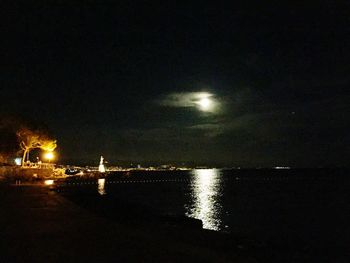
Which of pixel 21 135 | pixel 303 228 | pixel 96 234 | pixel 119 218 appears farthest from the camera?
pixel 21 135

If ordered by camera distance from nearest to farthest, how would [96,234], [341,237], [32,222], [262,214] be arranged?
[96,234] < [32,222] < [341,237] < [262,214]

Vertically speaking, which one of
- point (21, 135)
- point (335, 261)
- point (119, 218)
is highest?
point (21, 135)

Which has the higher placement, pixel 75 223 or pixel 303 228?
pixel 75 223

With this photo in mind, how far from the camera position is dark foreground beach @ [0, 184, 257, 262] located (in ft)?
39.0

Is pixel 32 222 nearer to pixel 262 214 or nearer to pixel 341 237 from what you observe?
pixel 341 237

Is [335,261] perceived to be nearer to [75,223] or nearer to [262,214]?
[75,223]

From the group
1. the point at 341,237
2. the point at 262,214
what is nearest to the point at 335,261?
the point at 341,237

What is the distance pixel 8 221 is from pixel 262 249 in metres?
12.6

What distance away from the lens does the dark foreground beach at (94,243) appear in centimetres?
1188

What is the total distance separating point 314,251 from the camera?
1086 inches

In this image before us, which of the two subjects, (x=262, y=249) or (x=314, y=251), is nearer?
(x=262, y=249)

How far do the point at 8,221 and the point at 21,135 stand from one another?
196 ft

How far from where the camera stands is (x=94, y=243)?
45.8 ft

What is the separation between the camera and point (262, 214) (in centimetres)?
4953
